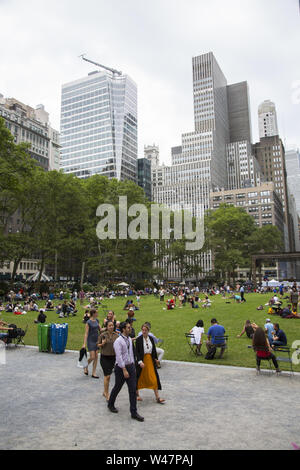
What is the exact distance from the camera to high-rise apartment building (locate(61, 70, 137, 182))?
5015 inches

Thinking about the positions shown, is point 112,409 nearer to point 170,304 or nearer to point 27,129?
point 170,304

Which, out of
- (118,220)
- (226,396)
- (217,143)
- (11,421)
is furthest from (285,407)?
(217,143)

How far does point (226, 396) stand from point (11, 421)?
4464 mm

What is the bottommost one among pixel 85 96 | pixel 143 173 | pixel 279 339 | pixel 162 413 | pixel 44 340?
pixel 162 413

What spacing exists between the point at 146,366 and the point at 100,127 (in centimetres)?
13180

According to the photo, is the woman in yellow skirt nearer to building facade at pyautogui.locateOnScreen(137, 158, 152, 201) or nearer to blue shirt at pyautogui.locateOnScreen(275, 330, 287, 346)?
blue shirt at pyautogui.locateOnScreen(275, 330, 287, 346)

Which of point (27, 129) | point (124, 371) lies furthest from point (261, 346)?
point (27, 129)

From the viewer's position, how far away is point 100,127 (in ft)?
425

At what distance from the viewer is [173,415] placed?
→ 631 cm

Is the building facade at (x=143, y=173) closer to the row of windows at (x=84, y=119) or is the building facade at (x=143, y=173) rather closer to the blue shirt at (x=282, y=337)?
the row of windows at (x=84, y=119)

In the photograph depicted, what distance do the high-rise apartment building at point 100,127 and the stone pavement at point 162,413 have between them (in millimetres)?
119604

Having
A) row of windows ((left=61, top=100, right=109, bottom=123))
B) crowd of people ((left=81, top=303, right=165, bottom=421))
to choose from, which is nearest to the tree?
crowd of people ((left=81, top=303, right=165, bottom=421))

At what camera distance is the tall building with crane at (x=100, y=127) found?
12738cm

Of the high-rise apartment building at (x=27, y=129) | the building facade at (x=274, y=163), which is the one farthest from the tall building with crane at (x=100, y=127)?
the building facade at (x=274, y=163)
